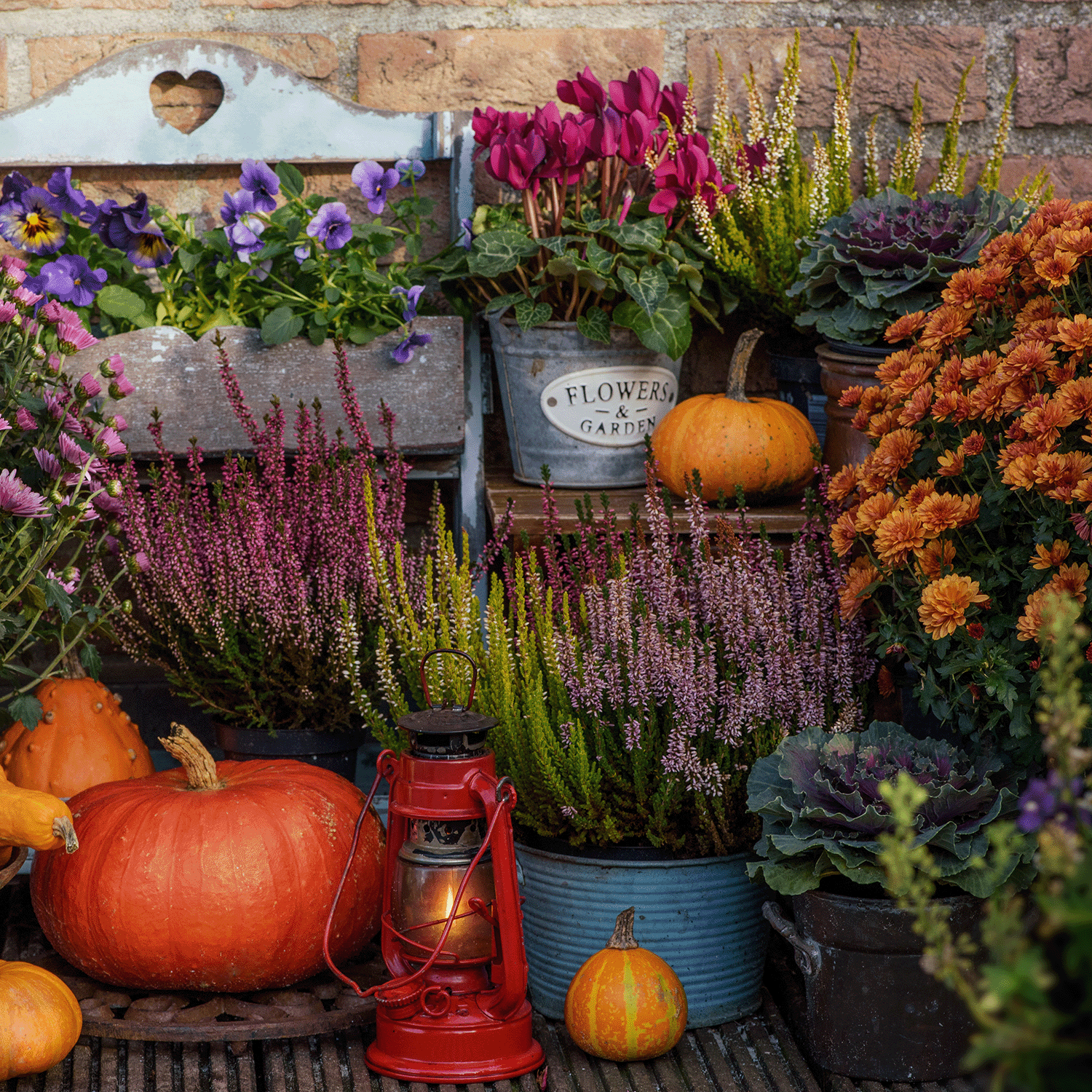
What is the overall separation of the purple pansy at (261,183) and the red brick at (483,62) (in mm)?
329

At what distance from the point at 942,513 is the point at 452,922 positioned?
895 mm

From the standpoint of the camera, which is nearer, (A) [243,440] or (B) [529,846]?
(B) [529,846]

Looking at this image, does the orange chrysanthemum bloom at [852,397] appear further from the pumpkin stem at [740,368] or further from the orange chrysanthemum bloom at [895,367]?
the pumpkin stem at [740,368]

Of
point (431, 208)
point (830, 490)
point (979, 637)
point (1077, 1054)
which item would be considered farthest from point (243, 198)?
point (1077, 1054)

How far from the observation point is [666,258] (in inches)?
93.3

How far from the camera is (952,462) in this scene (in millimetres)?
1693

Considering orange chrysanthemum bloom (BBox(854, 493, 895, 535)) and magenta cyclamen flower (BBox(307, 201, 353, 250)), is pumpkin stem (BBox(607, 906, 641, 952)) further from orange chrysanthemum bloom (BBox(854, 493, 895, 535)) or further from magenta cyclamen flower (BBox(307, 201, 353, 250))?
magenta cyclamen flower (BBox(307, 201, 353, 250))

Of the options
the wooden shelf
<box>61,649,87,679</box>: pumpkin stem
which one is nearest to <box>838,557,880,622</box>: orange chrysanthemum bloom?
the wooden shelf

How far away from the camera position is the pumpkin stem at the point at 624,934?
5.87ft

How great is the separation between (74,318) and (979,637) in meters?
1.52

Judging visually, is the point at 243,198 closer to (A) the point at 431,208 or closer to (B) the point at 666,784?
(A) the point at 431,208

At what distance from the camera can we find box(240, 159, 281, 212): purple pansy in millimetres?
2357

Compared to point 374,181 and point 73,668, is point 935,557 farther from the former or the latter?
point 73,668

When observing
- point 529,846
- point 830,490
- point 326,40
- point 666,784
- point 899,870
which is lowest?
point 529,846
